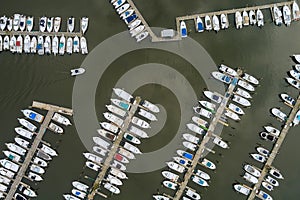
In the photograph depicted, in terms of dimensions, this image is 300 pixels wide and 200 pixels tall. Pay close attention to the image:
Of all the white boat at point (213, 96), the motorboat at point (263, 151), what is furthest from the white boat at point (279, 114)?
the white boat at point (213, 96)

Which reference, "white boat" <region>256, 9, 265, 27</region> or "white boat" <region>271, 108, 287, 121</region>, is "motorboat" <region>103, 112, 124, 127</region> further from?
"white boat" <region>256, 9, 265, 27</region>

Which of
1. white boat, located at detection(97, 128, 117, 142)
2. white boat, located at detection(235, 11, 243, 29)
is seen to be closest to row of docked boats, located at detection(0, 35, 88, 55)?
white boat, located at detection(97, 128, 117, 142)

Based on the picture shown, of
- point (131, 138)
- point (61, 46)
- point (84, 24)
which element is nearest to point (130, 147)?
point (131, 138)

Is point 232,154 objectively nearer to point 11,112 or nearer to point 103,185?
point 103,185

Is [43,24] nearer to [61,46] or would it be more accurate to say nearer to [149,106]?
[61,46]

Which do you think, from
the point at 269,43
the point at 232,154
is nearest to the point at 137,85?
the point at 232,154
